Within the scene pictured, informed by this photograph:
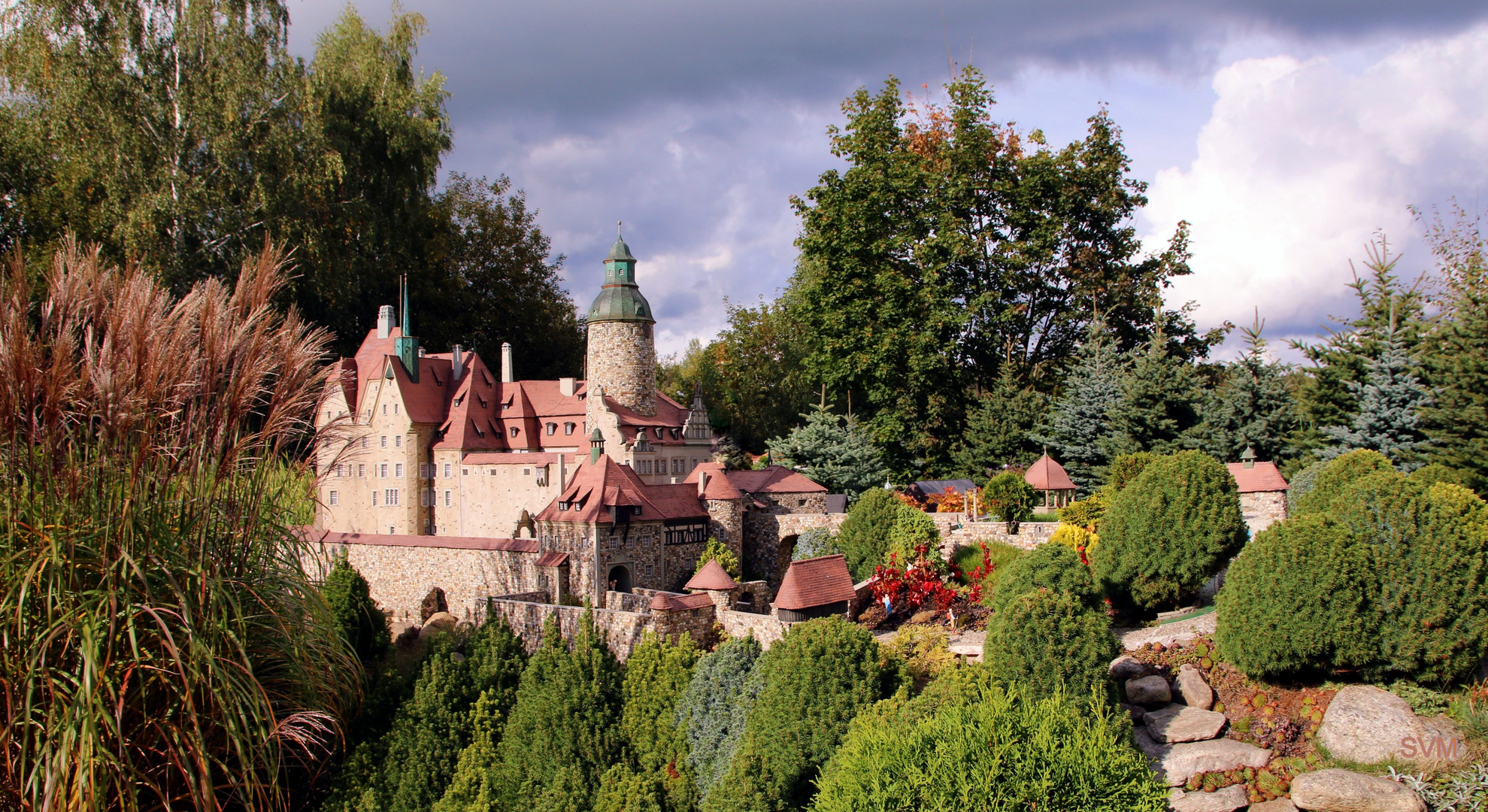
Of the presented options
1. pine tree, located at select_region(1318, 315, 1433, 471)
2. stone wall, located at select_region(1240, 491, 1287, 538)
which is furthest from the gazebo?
pine tree, located at select_region(1318, 315, 1433, 471)

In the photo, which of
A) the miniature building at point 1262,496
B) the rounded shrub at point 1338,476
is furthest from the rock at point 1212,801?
the miniature building at point 1262,496

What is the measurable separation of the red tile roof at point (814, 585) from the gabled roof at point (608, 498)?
213 inches

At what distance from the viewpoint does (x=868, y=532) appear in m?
24.1

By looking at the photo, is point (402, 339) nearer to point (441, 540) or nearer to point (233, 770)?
point (441, 540)

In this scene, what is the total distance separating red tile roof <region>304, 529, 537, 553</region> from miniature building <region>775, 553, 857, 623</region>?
742 centimetres

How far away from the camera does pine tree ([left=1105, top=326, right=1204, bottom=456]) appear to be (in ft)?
90.8

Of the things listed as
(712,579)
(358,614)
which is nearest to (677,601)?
(712,579)

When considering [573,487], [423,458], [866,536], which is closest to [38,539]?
[573,487]

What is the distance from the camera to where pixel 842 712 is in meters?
16.5

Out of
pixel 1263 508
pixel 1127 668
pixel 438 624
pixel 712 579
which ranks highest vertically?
pixel 1263 508

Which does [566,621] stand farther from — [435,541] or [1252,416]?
[1252,416]

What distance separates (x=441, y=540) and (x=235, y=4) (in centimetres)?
1572

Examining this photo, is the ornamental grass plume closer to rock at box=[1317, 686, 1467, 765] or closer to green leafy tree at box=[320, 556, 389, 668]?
green leafy tree at box=[320, 556, 389, 668]

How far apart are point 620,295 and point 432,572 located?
9.49 meters
